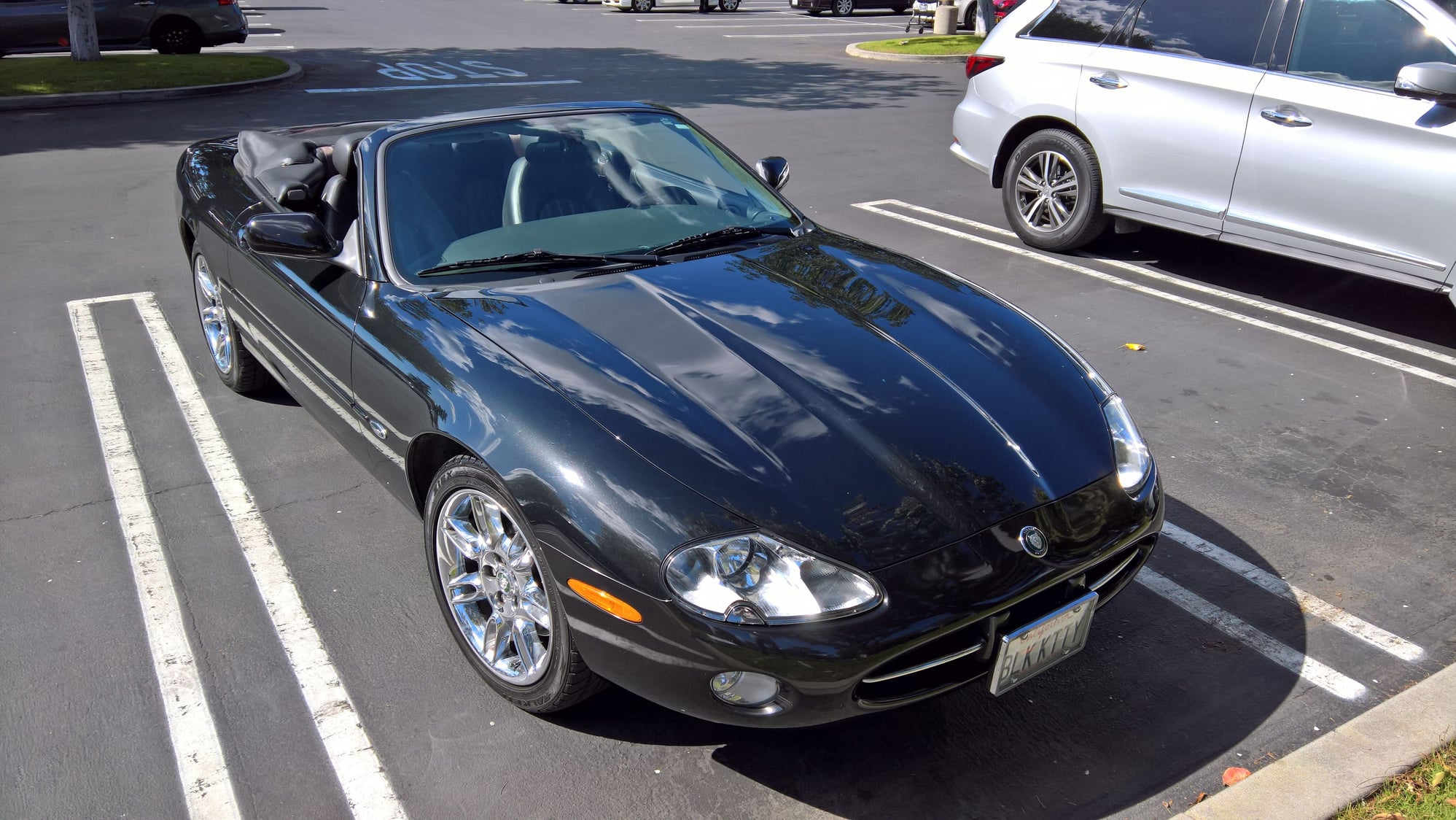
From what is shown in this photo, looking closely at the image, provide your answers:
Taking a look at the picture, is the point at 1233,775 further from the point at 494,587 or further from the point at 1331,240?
the point at 1331,240

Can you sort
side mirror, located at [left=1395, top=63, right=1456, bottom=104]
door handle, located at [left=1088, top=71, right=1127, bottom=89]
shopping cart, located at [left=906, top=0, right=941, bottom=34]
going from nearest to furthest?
1. side mirror, located at [left=1395, top=63, right=1456, bottom=104]
2. door handle, located at [left=1088, top=71, right=1127, bottom=89]
3. shopping cart, located at [left=906, top=0, right=941, bottom=34]

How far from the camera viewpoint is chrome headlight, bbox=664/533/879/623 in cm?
248

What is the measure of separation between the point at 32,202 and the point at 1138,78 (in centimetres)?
853

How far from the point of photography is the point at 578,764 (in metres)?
2.90

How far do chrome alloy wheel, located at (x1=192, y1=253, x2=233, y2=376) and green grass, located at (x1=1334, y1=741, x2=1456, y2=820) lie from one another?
467cm

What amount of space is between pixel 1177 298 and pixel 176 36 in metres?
17.4

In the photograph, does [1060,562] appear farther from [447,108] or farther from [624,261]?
[447,108]

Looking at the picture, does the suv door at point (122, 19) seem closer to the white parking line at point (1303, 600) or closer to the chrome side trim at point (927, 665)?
the white parking line at point (1303, 600)

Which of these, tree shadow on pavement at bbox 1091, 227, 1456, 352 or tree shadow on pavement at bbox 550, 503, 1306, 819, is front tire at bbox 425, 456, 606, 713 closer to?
tree shadow on pavement at bbox 550, 503, 1306, 819

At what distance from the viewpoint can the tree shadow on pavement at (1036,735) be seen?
2801 millimetres

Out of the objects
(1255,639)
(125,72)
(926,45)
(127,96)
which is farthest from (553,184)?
(926,45)

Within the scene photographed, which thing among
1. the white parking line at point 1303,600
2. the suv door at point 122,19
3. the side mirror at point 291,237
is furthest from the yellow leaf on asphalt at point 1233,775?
the suv door at point 122,19

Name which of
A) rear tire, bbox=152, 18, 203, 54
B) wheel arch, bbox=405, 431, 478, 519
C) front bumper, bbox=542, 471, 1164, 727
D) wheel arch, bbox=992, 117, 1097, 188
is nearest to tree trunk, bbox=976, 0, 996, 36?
rear tire, bbox=152, 18, 203, 54

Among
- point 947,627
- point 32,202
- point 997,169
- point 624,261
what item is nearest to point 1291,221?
point 997,169
